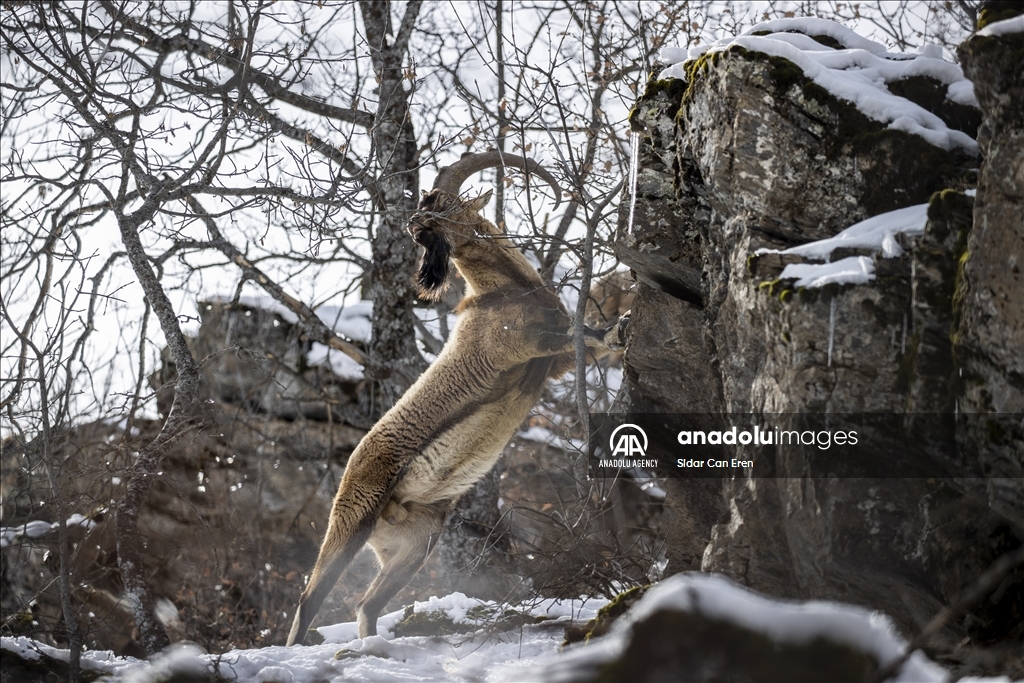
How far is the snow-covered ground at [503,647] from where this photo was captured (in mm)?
2555

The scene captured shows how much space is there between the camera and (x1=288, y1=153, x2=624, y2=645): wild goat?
21.5ft

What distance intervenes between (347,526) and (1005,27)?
5.36m

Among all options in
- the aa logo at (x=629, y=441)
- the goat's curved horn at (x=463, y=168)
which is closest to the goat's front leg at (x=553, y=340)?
the aa logo at (x=629, y=441)

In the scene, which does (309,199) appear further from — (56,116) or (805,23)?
(805,23)

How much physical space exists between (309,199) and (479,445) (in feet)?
7.81

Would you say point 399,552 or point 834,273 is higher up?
point 834,273

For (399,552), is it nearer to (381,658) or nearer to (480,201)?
(381,658)

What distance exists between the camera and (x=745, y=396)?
4.66m

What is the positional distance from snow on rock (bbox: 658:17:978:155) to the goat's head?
2.28m

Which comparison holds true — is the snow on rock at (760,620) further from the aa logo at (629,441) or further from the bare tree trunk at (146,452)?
the bare tree trunk at (146,452)

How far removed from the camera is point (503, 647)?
582cm

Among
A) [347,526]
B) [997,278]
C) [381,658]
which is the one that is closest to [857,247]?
[997,278]

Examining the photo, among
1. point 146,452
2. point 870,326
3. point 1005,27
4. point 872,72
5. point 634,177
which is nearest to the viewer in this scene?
point 1005,27

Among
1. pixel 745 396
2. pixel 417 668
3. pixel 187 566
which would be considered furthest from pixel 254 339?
pixel 745 396
